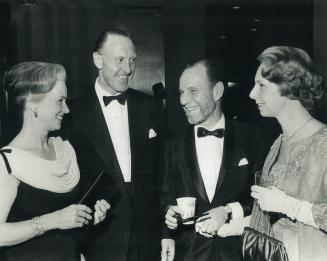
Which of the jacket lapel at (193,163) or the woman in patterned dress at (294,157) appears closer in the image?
the woman in patterned dress at (294,157)

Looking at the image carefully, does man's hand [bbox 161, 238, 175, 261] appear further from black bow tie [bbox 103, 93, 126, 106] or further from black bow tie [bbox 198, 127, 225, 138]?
black bow tie [bbox 103, 93, 126, 106]

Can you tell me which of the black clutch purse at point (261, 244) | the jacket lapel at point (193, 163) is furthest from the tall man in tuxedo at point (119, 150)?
the black clutch purse at point (261, 244)

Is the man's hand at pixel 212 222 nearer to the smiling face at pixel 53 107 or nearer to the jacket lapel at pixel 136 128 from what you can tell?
the jacket lapel at pixel 136 128

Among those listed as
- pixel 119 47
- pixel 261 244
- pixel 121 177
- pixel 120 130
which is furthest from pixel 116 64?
pixel 261 244

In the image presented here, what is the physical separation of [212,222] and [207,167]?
0.28m

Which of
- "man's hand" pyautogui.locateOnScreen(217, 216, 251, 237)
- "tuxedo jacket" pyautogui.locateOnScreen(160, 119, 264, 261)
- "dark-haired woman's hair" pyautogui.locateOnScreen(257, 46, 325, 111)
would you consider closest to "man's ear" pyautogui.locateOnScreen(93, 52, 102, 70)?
"tuxedo jacket" pyautogui.locateOnScreen(160, 119, 264, 261)

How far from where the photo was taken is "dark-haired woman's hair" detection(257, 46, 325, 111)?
2281 millimetres

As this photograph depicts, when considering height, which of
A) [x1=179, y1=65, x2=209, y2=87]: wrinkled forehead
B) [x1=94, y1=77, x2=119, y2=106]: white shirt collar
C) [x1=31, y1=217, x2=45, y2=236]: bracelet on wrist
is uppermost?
[x1=179, y1=65, x2=209, y2=87]: wrinkled forehead

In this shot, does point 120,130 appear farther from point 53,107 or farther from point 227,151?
point 227,151

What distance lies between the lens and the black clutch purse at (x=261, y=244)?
225 centimetres

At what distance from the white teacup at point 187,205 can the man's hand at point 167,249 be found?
19 cm

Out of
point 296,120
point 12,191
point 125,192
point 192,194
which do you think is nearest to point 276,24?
point 296,120

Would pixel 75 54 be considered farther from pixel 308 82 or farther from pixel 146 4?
pixel 308 82

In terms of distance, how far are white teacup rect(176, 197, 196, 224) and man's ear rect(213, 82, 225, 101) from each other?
1.73 ft
